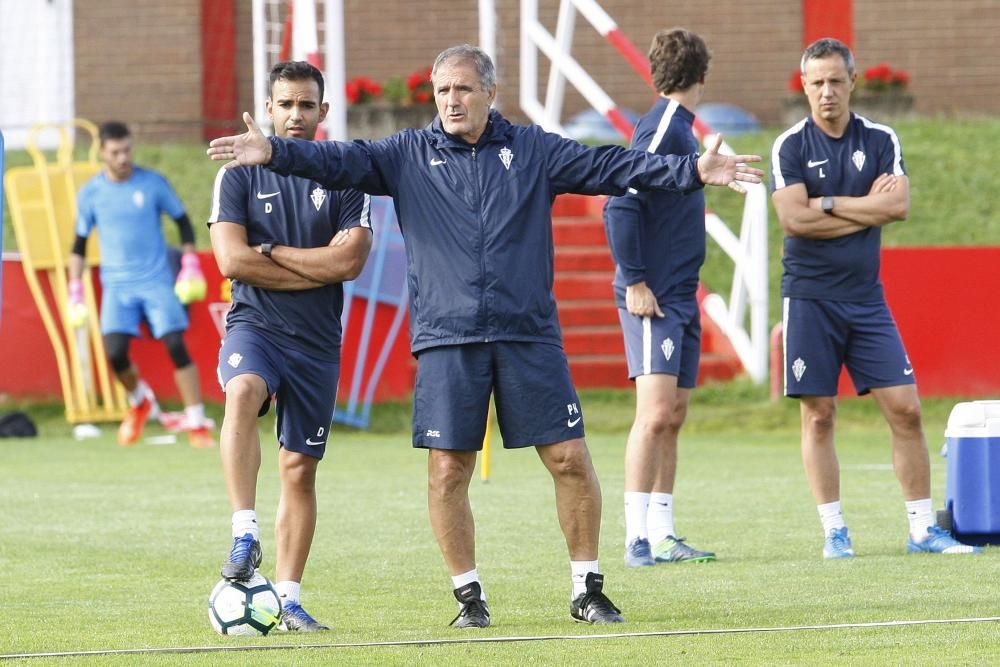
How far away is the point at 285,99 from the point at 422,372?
1.11 meters

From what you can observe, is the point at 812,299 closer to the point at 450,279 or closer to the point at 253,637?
the point at 450,279

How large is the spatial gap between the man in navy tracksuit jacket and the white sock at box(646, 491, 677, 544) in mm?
1868

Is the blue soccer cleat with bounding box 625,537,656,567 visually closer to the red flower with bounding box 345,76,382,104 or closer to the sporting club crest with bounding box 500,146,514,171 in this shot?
the sporting club crest with bounding box 500,146,514,171

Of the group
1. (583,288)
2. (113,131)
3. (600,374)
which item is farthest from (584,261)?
(113,131)

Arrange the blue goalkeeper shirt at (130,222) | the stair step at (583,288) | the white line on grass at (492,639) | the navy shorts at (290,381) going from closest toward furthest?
the white line on grass at (492,639) < the navy shorts at (290,381) < the blue goalkeeper shirt at (130,222) < the stair step at (583,288)

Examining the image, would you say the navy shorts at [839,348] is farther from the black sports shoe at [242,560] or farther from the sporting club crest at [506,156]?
the black sports shoe at [242,560]

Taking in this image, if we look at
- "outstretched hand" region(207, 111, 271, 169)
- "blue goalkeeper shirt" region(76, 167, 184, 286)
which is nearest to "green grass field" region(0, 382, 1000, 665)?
"outstretched hand" region(207, 111, 271, 169)

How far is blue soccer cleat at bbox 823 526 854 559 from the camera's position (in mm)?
8164

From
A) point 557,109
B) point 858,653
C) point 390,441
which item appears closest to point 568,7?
point 557,109

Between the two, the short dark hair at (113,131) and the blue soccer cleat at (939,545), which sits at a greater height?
the short dark hair at (113,131)

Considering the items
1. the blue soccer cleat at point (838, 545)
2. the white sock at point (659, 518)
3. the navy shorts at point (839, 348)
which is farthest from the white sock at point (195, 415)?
the blue soccer cleat at point (838, 545)

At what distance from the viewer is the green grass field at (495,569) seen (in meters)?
6.01

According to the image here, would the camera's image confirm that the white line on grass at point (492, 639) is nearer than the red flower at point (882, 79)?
Yes

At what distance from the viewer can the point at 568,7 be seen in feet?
58.5
